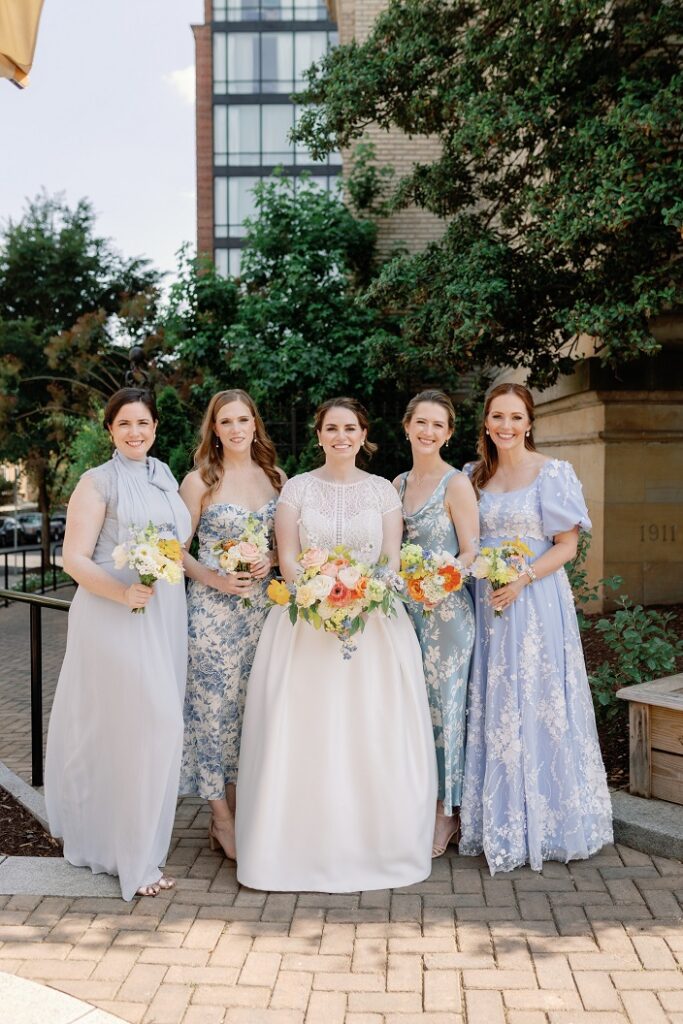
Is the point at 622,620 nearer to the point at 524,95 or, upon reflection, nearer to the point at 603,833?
the point at 603,833

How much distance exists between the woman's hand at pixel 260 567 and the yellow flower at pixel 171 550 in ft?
1.43

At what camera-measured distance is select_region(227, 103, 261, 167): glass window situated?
37.0m

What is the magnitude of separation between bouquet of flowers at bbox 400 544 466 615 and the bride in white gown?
25 centimetres

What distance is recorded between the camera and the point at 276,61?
37.0 meters

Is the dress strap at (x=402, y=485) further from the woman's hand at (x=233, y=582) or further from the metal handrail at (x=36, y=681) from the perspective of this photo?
the metal handrail at (x=36, y=681)

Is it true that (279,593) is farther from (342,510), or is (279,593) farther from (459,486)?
(459,486)

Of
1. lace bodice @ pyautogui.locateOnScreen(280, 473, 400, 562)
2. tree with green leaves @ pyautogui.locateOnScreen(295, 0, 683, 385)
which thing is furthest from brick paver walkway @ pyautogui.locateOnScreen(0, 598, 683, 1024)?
tree with green leaves @ pyautogui.locateOnScreen(295, 0, 683, 385)

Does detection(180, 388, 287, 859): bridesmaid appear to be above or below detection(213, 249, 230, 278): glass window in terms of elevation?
below

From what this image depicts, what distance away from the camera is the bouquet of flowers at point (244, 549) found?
4.05 m

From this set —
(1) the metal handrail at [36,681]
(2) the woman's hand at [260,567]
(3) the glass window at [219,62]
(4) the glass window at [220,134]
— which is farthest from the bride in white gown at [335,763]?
(3) the glass window at [219,62]

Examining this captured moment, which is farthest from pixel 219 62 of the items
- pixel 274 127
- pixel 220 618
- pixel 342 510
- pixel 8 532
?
pixel 220 618

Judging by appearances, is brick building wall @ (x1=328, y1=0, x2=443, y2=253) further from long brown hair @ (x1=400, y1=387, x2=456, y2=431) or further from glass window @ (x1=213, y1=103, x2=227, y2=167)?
glass window @ (x1=213, y1=103, x2=227, y2=167)

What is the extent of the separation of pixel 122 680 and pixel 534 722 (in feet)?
6.44

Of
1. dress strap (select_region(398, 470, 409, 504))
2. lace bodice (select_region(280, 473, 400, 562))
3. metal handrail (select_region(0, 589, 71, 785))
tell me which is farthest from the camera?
metal handrail (select_region(0, 589, 71, 785))
